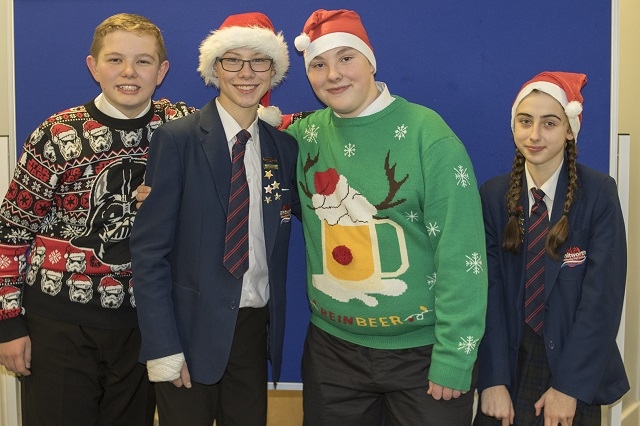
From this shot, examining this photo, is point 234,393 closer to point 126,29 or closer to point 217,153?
point 217,153

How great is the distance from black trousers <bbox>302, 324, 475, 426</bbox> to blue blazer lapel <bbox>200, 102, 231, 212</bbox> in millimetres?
536

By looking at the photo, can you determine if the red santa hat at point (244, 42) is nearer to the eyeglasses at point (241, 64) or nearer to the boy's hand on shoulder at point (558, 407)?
the eyeglasses at point (241, 64)

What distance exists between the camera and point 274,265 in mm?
1987

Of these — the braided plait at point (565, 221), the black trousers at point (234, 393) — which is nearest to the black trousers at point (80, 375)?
the black trousers at point (234, 393)

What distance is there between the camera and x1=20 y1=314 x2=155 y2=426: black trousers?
206cm

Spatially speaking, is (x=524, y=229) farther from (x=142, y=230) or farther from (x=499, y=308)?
(x=142, y=230)

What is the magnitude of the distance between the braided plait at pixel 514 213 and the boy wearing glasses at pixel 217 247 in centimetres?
67

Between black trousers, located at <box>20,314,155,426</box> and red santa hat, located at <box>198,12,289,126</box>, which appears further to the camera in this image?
black trousers, located at <box>20,314,155,426</box>

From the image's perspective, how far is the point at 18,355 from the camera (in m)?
2.08

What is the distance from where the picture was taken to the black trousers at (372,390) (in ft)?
6.18

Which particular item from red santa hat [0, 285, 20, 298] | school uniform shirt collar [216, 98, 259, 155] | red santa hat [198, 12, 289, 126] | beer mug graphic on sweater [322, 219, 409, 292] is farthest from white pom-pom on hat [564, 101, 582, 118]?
red santa hat [0, 285, 20, 298]

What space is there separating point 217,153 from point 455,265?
0.73m

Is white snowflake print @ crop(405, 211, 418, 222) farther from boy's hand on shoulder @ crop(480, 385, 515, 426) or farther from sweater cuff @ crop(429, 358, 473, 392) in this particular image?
boy's hand on shoulder @ crop(480, 385, 515, 426)

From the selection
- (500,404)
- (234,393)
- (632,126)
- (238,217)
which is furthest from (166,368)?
(632,126)
